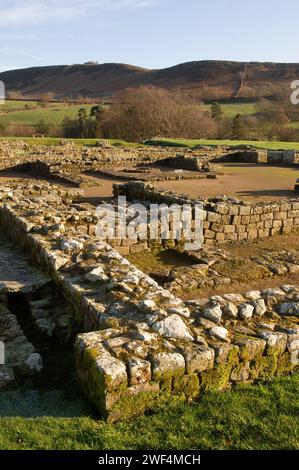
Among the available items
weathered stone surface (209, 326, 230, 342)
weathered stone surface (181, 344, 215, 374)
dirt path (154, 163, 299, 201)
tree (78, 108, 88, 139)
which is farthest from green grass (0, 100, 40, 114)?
weathered stone surface (181, 344, 215, 374)

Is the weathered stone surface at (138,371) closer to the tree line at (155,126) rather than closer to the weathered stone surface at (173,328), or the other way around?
the weathered stone surface at (173,328)

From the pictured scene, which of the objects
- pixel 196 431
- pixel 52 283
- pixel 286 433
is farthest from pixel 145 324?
pixel 52 283

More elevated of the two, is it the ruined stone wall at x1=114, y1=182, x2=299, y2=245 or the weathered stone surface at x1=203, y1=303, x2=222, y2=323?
the weathered stone surface at x1=203, y1=303, x2=222, y2=323

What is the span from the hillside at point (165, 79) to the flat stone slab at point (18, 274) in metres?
78.8

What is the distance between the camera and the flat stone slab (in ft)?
20.6

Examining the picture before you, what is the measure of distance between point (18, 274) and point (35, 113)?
188 ft

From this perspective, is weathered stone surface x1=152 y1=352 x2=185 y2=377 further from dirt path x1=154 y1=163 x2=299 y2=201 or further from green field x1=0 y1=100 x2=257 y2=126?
green field x1=0 y1=100 x2=257 y2=126

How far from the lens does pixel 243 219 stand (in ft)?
38.1

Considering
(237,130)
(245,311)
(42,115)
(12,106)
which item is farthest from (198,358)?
(12,106)

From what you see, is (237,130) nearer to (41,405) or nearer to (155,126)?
(155,126)

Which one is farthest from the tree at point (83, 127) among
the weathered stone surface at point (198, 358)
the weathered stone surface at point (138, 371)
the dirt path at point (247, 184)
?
the weathered stone surface at point (138, 371)

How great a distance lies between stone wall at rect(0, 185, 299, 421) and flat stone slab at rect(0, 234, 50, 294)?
17.0 inches
